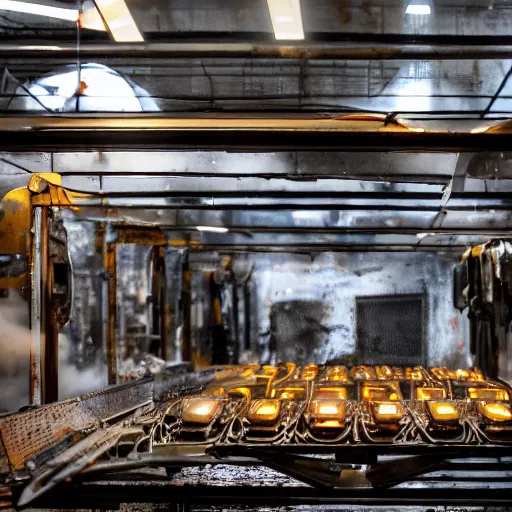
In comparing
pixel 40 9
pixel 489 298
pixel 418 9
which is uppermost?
pixel 418 9

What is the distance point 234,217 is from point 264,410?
4.20 metres

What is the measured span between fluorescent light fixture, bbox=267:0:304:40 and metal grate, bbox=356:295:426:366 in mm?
7444

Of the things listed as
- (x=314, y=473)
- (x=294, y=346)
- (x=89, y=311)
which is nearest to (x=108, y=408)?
(x=314, y=473)

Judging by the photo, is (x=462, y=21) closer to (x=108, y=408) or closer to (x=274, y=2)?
(x=274, y=2)

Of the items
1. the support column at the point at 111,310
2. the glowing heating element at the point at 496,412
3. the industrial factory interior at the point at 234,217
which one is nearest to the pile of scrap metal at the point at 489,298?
the industrial factory interior at the point at 234,217

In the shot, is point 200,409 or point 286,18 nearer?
point 286,18

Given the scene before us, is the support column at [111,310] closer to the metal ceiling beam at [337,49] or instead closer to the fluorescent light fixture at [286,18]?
the metal ceiling beam at [337,49]

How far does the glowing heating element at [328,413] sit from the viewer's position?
3689 millimetres

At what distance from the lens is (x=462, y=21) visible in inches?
185

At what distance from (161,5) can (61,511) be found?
13.6 feet

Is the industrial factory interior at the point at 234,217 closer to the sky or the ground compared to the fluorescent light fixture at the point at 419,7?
closer to the ground

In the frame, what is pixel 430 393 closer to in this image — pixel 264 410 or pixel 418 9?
pixel 264 410

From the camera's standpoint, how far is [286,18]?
3664 mm

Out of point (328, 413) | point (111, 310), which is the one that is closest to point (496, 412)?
point (328, 413)
